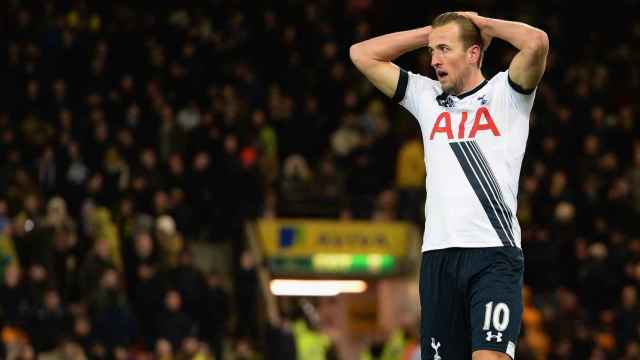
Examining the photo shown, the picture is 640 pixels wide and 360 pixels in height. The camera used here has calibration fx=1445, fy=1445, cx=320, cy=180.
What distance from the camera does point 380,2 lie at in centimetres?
3194

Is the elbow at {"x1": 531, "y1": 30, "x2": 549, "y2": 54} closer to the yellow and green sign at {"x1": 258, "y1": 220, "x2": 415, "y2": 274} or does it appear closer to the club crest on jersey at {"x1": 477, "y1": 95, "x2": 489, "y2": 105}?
the club crest on jersey at {"x1": 477, "y1": 95, "x2": 489, "y2": 105}

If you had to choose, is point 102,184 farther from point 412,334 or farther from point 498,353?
point 498,353

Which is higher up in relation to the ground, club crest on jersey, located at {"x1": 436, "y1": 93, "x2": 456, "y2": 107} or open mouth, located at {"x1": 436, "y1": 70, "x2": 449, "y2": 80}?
open mouth, located at {"x1": 436, "y1": 70, "x2": 449, "y2": 80}

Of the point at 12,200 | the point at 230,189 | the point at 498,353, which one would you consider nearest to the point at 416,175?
the point at 230,189

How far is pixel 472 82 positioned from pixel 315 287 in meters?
20.5

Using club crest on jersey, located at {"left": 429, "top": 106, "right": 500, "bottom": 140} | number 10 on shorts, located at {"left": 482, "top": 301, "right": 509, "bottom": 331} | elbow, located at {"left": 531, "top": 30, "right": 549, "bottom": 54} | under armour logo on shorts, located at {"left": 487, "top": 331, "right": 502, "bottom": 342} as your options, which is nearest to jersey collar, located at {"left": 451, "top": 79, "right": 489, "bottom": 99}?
club crest on jersey, located at {"left": 429, "top": 106, "right": 500, "bottom": 140}

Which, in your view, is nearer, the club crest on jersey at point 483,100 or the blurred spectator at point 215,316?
the club crest on jersey at point 483,100

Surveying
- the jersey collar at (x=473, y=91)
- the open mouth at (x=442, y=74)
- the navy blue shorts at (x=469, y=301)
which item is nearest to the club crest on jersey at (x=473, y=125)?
the jersey collar at (x=473, y=91)

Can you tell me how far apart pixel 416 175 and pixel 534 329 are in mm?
4031

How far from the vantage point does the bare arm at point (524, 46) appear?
7938 millimetres

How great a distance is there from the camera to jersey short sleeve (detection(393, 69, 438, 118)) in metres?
8.48

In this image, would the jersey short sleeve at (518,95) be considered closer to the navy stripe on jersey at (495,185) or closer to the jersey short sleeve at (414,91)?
the navy stripe on jersey at (495,185)

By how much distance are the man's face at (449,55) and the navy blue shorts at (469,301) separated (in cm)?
98

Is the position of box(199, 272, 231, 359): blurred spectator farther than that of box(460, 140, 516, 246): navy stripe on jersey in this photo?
Yes
